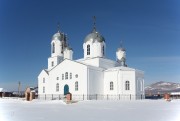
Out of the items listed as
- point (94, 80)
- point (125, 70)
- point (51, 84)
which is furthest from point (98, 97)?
point (51, 84)

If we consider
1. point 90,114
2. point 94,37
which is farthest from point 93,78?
point 90,114

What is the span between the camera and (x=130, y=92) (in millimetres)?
29875

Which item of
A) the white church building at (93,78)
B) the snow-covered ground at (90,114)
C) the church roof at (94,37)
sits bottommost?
the snow-covered ground at (90,114)

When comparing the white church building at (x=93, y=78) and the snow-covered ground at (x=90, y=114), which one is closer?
the snow-covered ground at (x=90, y=114)

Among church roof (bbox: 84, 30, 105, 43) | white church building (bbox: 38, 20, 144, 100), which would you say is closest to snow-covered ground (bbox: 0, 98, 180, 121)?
white church building (bbox: 38, 20, 144, 100)

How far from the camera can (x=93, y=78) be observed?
30094mm

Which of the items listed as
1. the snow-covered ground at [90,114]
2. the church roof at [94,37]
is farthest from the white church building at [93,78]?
the snow-covered ground at [90,114]

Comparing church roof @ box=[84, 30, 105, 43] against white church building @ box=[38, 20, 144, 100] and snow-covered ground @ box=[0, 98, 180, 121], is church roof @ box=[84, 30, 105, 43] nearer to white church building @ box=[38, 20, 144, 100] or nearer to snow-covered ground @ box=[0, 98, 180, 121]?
white church building @ box=[38, 20, 144, 100]

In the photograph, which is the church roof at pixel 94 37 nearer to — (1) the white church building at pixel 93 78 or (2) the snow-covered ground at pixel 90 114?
(1) the white church building at pixel 93 78

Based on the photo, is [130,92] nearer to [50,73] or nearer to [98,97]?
[98,97]

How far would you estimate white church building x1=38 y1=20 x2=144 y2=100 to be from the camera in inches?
1165

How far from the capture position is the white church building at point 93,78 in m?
29.6

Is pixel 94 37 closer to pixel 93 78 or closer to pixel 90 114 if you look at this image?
pixel 93 78

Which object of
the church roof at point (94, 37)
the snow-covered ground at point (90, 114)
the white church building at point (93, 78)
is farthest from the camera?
the church roof at point (94, 37)
